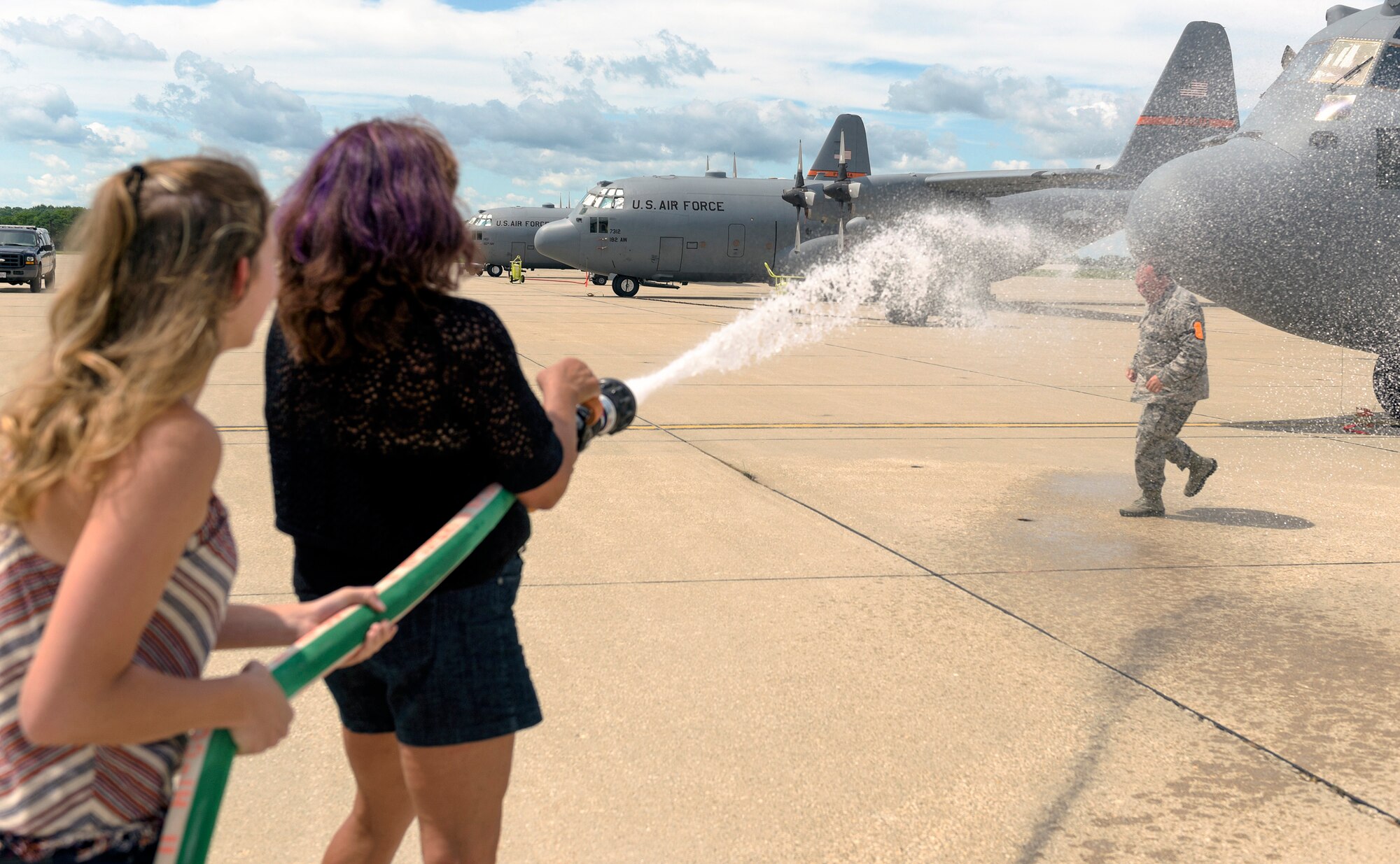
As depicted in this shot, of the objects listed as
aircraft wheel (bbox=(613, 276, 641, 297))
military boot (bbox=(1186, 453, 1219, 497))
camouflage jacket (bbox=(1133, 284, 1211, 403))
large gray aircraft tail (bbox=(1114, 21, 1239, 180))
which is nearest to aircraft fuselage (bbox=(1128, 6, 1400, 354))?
camouflage jacket (bbox=(1133, 284, 1211, 403))

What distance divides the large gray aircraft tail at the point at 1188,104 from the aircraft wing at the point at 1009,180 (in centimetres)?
178

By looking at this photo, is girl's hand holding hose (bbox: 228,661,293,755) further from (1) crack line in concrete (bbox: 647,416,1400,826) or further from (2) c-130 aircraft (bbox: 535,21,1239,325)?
(2) c-130 aircraft (bbox: 535,21,1239,325)

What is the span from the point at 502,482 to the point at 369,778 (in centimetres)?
76

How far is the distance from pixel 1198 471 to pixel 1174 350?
0.82m

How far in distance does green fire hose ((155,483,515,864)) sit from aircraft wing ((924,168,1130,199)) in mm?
25448

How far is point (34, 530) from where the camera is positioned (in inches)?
57.4

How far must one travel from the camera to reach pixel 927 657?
471cm

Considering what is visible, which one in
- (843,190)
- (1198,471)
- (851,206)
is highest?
(843,190)

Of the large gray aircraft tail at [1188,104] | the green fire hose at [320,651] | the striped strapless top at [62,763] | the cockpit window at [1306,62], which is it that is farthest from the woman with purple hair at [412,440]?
the large gray aircraft tail at [1188,104]

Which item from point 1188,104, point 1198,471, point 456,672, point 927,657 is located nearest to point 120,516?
point 456,672

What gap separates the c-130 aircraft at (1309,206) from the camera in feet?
30.6

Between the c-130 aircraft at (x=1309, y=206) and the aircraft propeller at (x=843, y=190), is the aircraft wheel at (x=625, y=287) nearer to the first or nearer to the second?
the aircraft propeller at (x=843, y=190)

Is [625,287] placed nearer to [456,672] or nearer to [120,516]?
[456,672]

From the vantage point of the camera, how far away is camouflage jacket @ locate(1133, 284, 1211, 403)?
718 cm
